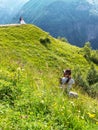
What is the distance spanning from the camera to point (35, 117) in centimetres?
939

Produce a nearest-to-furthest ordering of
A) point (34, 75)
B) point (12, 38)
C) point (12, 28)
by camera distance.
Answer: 1. point (34, 75)
2. point (12, 38)
3. point (12, 28)

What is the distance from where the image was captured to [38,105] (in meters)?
10.3

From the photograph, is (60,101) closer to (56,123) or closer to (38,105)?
(38,105)

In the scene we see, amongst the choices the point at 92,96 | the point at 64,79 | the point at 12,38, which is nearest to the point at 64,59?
the point at 12,38

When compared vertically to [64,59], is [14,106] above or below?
above

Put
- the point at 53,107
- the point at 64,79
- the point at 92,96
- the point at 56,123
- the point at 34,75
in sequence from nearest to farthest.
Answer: the point at 56,123 → the point at 53,107 → the point at 34,75 → the point at 92,96 → the point at 64,79

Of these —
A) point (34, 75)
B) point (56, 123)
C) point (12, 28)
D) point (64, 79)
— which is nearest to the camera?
point (56, 123)

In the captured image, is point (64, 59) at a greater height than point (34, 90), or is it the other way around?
point (34, 90)

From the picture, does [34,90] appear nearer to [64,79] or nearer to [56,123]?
[56,123]

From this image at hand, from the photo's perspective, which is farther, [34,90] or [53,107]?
[34,90]

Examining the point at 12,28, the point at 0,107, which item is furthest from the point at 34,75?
the point at 12,28

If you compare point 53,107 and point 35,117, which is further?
point 53,107

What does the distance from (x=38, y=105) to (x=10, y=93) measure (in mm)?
1202

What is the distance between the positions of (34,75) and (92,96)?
2.60 meters
